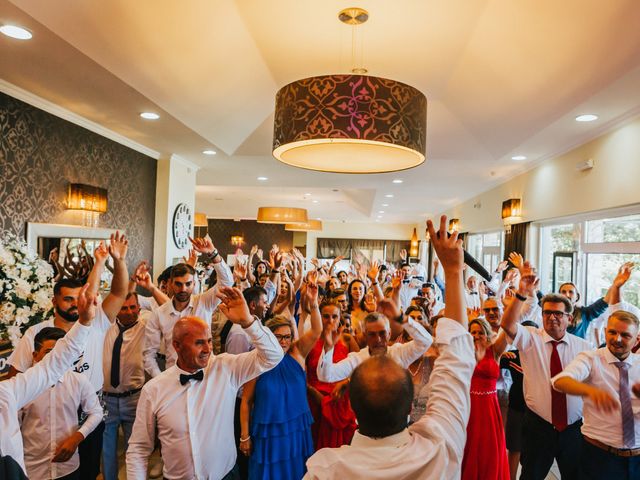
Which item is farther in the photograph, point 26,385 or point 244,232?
point 244,232

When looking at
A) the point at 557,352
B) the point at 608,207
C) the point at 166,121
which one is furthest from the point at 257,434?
the point at 608,207

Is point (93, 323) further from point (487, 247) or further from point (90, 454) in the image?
point (487, 247)

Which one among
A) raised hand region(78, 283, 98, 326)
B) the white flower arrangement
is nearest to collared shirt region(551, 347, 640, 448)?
raised hand region(78, 283, 98, 326)

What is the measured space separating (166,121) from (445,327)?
4.03m

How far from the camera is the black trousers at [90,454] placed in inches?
104

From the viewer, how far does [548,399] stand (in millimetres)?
3055

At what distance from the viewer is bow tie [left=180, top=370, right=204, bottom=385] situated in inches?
83.4

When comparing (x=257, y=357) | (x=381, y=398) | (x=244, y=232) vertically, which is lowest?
(x=257, y=357)

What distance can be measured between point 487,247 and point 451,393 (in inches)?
370

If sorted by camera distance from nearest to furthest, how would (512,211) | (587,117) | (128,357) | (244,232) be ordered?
(128,357)
(587,117)
(512,211)
(244,232)

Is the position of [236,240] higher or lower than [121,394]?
higher

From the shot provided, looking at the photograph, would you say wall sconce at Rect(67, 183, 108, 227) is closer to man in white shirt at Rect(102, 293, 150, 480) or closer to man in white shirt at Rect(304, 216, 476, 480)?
man in white shirt at Rect(102, 293, 150, 480)

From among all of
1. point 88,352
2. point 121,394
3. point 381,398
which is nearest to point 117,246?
point 88,352

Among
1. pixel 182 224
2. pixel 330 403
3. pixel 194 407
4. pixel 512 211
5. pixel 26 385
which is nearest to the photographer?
pixel 26 385
